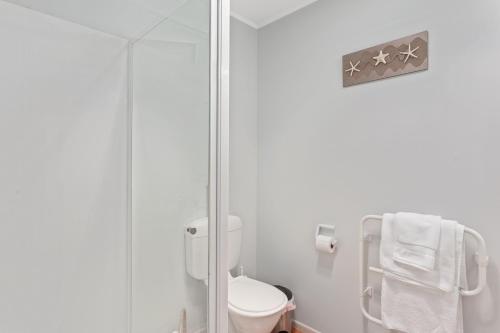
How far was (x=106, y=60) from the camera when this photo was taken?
3.91 feet

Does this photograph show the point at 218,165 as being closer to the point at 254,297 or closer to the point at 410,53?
the point at 254,297

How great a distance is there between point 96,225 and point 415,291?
158cm

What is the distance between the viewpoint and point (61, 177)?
3.57ft

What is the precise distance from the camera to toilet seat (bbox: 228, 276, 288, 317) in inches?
57.4

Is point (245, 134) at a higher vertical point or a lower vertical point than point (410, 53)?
lower

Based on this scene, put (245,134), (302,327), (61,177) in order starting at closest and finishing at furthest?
1. (61,177)
2. (302,327)
3. (245,134)

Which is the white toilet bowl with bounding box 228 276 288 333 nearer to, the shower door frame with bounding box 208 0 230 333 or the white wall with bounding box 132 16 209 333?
the white wall with bounding box 132 16 209 333

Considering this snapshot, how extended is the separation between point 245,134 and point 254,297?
46.0 inches

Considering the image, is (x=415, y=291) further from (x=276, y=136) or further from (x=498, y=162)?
(x=276, y=136)

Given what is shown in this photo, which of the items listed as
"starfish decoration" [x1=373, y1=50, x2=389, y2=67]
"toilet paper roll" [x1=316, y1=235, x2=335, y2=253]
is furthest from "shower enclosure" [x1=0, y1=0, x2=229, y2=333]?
"starfish decoration" [x1=373, y1=50, x2=389, y2=67]

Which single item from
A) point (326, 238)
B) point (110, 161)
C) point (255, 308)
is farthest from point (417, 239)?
point (110, 161)

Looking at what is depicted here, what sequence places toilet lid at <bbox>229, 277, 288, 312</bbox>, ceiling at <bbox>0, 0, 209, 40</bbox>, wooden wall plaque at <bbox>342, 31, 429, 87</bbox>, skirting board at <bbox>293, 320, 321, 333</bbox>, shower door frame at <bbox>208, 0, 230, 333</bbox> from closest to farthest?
shower door frame at <bbox>208, 0, 230, 333</bbox> → ceiling at <bbox>0, 0, 209, 40</bbox> → wooden wall plaque at <bbox>342, 31, 429, 87</bbox> → toilet lid at <bbox>229, 277, 288, 312</bbox> → skirting board at <bbox>293, 320, 321, 333</bbox>

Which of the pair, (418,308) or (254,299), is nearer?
(418,308)

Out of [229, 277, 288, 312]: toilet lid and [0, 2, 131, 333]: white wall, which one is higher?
[0, 2, 131, 333]: white wall
